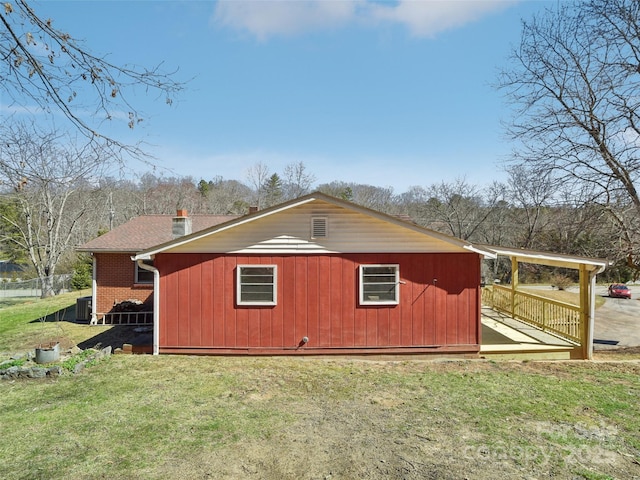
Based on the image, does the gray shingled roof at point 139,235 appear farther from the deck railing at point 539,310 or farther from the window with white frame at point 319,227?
the deck railing at point 539,310

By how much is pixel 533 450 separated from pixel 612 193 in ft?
34.3

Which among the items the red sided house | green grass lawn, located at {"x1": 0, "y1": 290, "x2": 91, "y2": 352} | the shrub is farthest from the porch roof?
the shrub

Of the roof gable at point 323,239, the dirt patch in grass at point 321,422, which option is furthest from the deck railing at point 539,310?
the roof gable at point 323,239

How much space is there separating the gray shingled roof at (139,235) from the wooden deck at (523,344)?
39.1ft

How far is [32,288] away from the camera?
26.8 metres

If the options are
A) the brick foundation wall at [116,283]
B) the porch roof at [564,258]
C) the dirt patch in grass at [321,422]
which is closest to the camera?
the dirt patch in grass at [321,422]

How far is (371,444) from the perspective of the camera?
496 centimetres

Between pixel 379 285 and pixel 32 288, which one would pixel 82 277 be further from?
pixel 379 285

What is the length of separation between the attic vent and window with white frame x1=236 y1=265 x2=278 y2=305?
4.12 feet

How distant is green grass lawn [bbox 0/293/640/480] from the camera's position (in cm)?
441

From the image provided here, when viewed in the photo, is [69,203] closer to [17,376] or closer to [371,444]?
[17,376]

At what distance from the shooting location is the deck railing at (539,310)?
34.4ft

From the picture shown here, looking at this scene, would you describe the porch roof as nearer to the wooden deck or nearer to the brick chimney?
the wooden deck

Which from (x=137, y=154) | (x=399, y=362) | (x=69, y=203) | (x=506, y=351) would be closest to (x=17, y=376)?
(x=137, y=154)
